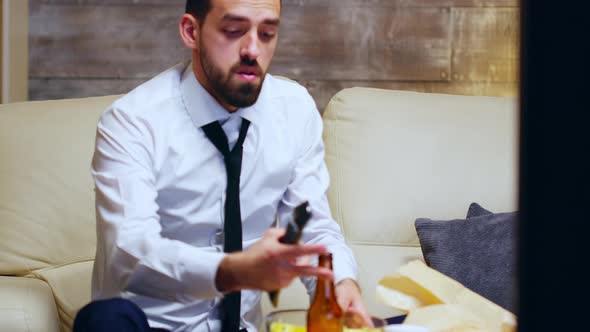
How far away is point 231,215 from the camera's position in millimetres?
1628

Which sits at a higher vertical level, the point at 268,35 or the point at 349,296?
the point at 268,35

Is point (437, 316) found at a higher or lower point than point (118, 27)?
lower

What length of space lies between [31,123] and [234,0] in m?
0.69

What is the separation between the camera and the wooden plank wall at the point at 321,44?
2748 mm

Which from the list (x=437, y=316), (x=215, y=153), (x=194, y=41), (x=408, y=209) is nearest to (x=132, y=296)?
(x=215, y=153)

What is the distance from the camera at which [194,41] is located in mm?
1746

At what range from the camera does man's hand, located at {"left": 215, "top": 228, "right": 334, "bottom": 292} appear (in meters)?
1.01

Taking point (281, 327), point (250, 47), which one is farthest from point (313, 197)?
point (281, 327)

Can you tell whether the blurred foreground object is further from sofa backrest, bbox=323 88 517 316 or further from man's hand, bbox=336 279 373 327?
sofa backrest, bbox=323 88 517 316

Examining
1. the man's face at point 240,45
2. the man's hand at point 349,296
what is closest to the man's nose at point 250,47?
the man's face at point 240,45

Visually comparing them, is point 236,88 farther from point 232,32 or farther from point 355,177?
point 355,177

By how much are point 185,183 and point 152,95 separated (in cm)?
20

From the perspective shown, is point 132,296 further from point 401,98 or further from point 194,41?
point 401,98

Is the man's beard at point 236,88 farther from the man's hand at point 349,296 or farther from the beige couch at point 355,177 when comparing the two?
the beige couch at point 355,177
